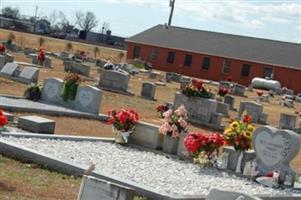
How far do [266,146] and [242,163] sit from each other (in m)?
0.68

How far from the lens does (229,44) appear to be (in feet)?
206

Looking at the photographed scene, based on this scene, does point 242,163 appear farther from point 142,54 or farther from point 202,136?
point 142,54

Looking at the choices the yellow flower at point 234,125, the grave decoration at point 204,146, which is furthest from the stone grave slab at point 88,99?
the grave decoration at point 204,146

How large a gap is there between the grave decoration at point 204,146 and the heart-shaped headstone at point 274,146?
0.77 m

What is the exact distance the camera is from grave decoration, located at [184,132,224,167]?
1252 centimetres

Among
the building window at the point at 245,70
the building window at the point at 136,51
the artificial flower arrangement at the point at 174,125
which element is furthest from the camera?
the building window at the point at 136,51

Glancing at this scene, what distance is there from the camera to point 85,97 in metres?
19.3

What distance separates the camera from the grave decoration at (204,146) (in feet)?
41.1

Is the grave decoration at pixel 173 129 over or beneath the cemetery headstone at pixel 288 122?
over

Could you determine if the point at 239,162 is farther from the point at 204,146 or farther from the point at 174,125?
the point at 174,125

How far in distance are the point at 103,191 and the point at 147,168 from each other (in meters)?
5.49

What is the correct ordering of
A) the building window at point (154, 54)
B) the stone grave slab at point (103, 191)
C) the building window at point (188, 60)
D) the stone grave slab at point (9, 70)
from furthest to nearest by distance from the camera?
the building window at point (154, 54), the building window at point (188, 60), the stone grave slab at point (9, 70), the stone grave slab at point (103, 191)

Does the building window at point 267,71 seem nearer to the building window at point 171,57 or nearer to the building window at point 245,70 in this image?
the building window at point 245,70

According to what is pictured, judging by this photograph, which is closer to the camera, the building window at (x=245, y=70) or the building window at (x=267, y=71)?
the building window at (x=267, y=71)
